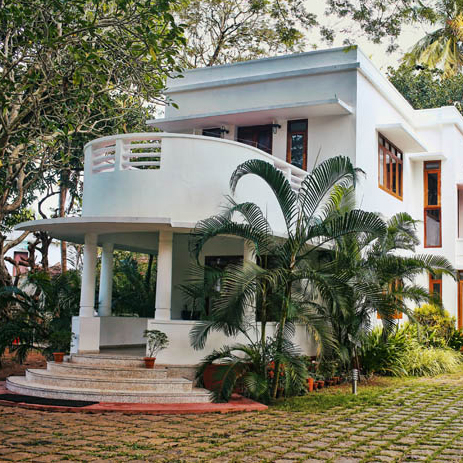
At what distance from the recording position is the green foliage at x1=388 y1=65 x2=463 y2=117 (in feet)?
108

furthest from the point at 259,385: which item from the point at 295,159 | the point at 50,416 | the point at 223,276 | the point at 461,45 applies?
the point at 461,45

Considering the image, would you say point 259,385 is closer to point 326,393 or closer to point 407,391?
point 326,393

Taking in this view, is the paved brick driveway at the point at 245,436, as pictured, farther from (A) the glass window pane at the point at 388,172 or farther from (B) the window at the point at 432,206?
(B) the window at the point at 432,206

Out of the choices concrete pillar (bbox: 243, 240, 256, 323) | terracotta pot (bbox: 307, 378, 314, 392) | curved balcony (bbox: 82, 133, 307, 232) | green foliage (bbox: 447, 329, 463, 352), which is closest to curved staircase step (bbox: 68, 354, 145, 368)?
concrete pillar (bbox: 243, 240, 256, 323)

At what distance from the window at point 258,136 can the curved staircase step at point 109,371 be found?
7.85 metres

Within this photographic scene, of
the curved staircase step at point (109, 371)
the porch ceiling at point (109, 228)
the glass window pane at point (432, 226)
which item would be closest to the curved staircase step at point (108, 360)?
the curved staircase step at point (109, 371)

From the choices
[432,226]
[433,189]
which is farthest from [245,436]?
[433,189]

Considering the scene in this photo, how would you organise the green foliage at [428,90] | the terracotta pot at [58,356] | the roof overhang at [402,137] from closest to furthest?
the terracotta pot at [58,356] < the roof overhang at [402,137] < the green foliage at [428,90]

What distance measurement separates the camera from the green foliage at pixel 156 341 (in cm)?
1171

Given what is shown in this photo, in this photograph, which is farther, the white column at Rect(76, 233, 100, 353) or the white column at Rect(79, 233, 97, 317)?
the white column at Rect(79, 233, 97, 317)

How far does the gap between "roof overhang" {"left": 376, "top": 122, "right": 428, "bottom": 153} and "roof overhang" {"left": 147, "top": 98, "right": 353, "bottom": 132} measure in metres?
1.97

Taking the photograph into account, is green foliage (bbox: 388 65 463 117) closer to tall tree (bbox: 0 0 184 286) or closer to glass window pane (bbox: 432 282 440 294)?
glass window pane (bbox: 432 282 440 294)

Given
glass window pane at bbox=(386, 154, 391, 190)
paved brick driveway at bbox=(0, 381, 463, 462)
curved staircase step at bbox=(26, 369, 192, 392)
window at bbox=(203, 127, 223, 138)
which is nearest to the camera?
paved brick driveway at bbox=(0, 381, 463, 462)

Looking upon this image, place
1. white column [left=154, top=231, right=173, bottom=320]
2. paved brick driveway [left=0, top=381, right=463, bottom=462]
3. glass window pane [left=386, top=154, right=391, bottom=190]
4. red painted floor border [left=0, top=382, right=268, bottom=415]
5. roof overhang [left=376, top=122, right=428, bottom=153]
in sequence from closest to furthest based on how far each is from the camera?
1. paved brick driveway [left=0, top=381, right=463, bottom=462]
2. red painted floor border [left=0, top=382, right=268, bottom=415]
3. white column [left=154, top=231, right=173, bottom=320]
4. roof overhang [left=376, top=122, right=428, bottom=153]
5. glass window pane [left=386, top=154, right=391, bottom=190]
